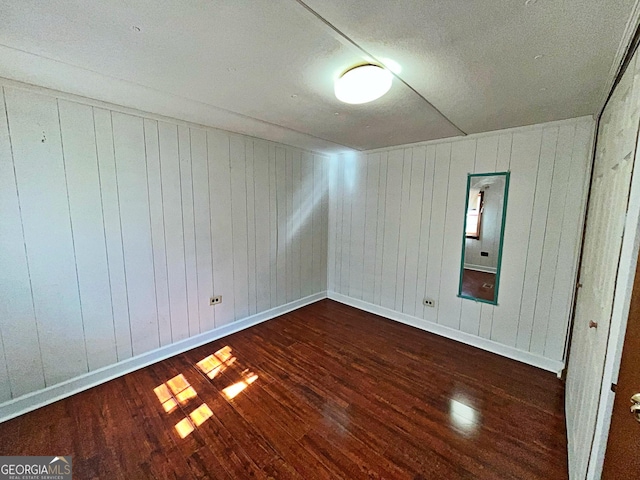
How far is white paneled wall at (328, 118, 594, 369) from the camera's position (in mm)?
2438

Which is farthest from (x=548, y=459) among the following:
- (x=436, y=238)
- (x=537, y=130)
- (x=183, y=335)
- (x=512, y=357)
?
(x=183, y=335)

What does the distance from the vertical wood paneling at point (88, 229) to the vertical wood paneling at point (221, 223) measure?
98 cm

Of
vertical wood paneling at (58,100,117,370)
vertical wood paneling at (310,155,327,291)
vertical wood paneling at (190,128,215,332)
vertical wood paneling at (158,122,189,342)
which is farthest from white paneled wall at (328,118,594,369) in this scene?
vertical wood paneling at (58,100,117,370)

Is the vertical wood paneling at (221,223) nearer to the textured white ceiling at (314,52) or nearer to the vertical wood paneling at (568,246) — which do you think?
the textured white ceiling at (314,52)

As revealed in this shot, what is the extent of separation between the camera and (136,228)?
7.79 ft

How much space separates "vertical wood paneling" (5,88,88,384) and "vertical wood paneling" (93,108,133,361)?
23 cm

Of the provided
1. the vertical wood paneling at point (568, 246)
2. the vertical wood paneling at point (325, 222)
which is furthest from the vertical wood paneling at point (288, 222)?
the vertical wood paneling at point (568, 246)

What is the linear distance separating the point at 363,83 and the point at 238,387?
8.31ft

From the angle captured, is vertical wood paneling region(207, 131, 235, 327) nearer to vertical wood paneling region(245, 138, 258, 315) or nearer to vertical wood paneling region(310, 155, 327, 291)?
vertical wood paneling region(245, 138, 258, 315)

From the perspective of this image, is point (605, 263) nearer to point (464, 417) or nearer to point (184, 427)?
point (464, 417)

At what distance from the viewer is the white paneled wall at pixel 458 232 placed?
8.00 ft

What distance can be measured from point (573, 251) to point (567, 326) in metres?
0.71

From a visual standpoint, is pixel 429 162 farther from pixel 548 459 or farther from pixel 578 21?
pixel 548 459

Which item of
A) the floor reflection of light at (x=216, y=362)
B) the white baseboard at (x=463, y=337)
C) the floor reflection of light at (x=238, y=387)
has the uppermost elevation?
the white baseboard at (x=463, y=337)
